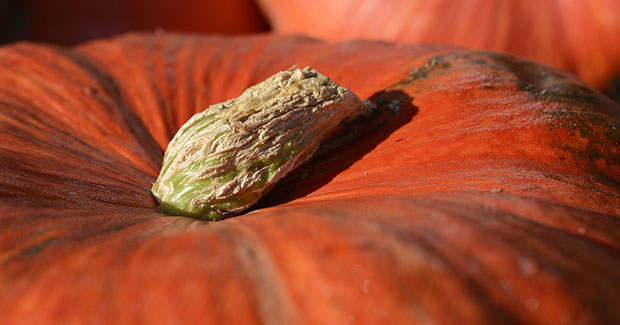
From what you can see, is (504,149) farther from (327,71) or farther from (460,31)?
(460,31)

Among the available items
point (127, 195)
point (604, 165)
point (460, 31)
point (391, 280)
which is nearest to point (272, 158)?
point (127, 195)

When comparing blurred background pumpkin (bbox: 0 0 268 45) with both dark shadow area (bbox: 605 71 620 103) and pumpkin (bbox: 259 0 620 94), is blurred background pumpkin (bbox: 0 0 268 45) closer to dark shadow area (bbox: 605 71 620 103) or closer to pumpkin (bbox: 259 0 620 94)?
pumpkin (bbox: 259 0 620 94)

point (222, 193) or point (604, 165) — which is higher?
point (222, 193)

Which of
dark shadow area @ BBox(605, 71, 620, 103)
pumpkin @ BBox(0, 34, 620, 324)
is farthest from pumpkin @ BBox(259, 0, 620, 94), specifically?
pumpkin @ BBox(0, 34, 620, 324)

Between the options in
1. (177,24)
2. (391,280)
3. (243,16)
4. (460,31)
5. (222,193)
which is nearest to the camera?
(391,280)

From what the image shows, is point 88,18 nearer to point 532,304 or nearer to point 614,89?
point 614,89

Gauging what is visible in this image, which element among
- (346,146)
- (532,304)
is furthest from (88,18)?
(532,304)
